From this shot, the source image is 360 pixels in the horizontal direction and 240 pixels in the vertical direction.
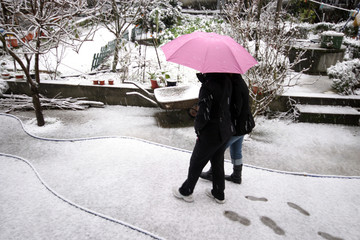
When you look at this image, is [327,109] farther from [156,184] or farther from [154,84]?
[156,184]

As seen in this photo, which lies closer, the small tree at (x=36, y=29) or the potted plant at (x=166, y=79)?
the small tree at (x=36, y=29)

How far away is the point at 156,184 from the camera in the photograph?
320 centimetres

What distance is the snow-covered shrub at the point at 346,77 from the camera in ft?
20.2

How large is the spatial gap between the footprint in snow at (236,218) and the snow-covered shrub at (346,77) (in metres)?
5.40

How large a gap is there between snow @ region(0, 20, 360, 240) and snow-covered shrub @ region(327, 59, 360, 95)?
59.3 inches

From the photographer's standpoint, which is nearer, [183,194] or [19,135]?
[183,194]

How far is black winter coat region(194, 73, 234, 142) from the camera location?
7.38 feet

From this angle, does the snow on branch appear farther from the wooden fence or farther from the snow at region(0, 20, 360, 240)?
the wooden fence

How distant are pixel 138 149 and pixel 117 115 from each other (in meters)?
2.01

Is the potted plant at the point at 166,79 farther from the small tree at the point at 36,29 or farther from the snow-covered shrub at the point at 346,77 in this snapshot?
the snow-covered shrub at the point at 346,77

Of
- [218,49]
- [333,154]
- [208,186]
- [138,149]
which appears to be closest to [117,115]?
[138,149]

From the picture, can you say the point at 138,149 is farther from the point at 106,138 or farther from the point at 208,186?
the point at 208,186

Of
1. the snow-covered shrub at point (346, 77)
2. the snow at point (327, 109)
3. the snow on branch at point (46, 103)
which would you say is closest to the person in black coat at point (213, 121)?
the snow at point (327, 109)

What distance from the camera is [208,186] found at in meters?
3.21
